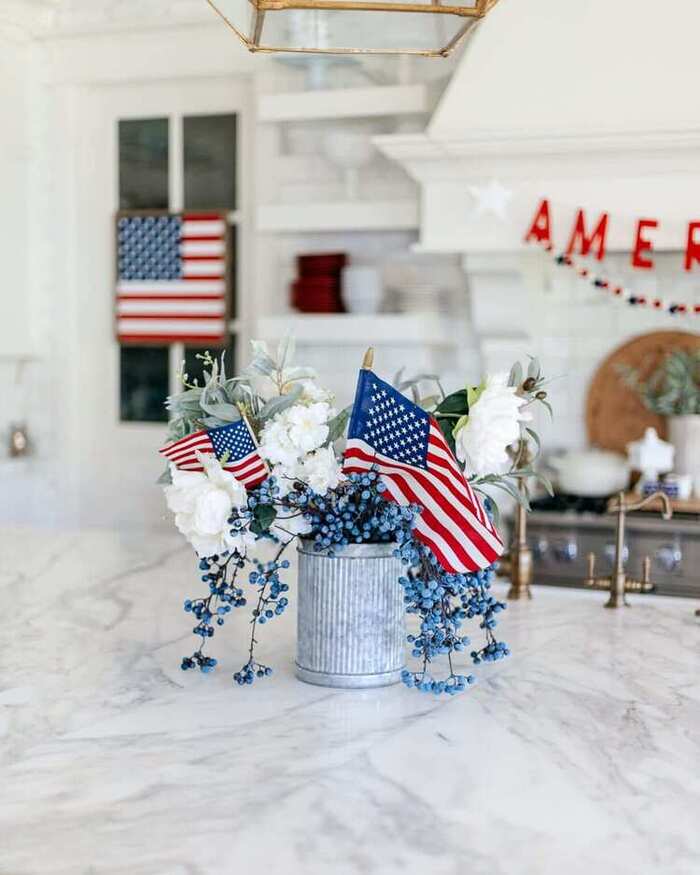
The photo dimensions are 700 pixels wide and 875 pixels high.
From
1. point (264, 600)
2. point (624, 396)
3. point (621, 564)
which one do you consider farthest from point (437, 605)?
point (624, 396)

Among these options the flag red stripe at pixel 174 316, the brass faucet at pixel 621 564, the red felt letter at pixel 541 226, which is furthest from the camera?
the flag red stripe at pixel 174 316

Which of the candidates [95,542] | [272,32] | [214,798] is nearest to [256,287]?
[95,542]

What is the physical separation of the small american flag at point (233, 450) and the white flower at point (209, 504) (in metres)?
0.01

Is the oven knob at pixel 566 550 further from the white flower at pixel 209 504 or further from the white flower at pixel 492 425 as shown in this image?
the white flower at pixel 209 504

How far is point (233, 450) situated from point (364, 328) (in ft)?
9.98

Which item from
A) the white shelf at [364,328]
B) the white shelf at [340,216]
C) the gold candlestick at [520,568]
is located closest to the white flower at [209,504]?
the gold candlestick at [520,568]

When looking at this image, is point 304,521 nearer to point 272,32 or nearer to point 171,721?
point 171,721

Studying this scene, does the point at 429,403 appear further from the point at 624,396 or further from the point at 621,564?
the point at 624,396

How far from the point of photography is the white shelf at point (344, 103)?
15.1ft

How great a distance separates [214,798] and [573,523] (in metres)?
3.04

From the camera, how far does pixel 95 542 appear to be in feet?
9.45

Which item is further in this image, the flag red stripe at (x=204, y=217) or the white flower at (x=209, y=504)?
the flag red stripe at (x=204, y=217)

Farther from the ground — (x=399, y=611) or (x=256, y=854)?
(x=399, y=611)

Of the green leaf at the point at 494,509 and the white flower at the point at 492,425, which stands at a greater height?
the white flower at the point at 492,425
